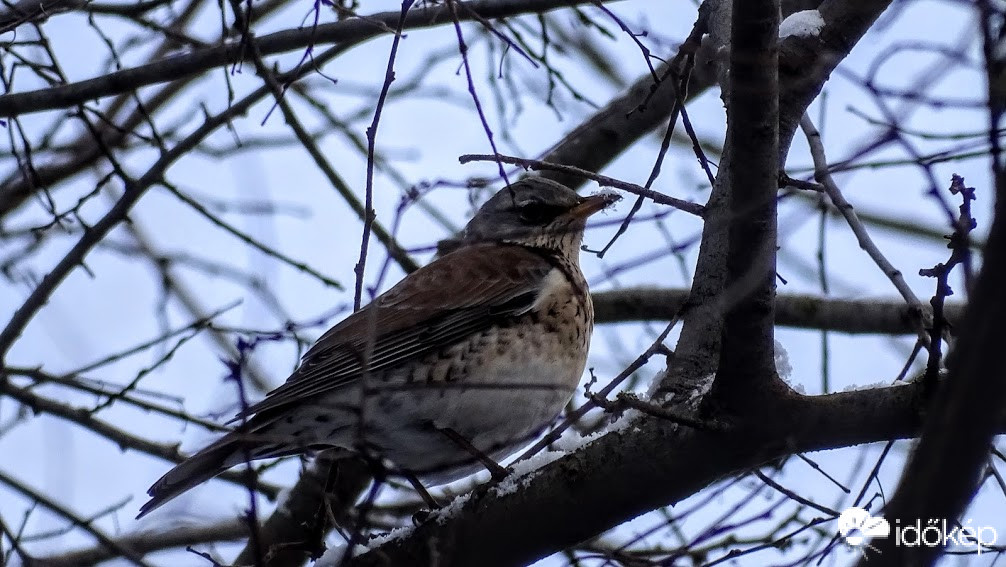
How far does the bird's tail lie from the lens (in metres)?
5.46

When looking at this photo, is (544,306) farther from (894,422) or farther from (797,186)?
(894,422)

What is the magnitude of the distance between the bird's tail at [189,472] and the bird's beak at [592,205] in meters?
2.79

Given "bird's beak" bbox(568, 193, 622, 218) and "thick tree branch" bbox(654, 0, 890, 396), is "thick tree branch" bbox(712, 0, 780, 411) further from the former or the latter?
"bird's beak" bbox(568, 193, 622, 218)

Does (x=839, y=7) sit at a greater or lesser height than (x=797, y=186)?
greater

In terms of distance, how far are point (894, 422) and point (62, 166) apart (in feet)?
23.4

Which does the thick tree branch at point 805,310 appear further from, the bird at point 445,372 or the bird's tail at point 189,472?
the bird's tail at point 189,472

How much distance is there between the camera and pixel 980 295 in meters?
2.27

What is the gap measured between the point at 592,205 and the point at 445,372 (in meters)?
1.67

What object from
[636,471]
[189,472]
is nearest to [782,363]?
[636,471]

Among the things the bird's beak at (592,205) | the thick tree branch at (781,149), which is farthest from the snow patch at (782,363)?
the bird's beak at (592,205)

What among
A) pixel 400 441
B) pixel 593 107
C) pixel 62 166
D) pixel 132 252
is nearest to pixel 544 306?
pixel 400 441

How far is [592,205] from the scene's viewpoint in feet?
24.1

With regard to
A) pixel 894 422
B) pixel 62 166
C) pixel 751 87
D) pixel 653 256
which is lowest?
pixel 894 422

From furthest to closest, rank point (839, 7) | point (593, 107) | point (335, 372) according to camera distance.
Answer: point (593, 107)
point (335, 372)
point (839, 7)
